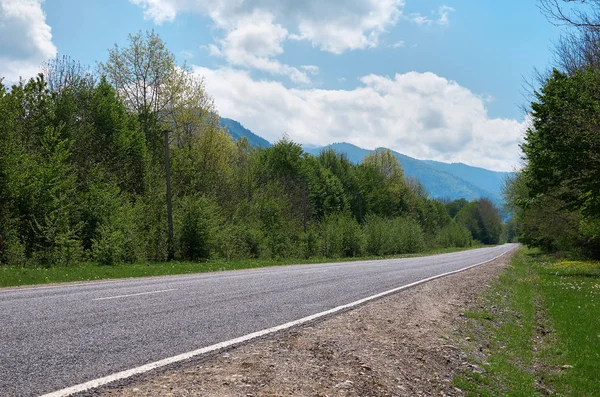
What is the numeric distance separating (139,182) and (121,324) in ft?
108

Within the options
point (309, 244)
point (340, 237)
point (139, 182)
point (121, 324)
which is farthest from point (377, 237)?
point (121, 324)

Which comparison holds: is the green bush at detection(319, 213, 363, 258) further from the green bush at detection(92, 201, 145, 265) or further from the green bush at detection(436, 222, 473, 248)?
the green bush at detection(436, 222, 473, 248)

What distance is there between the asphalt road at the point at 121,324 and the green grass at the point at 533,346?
125 inches

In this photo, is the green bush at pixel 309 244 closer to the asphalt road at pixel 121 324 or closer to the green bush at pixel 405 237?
the green bush at pixel 405 237

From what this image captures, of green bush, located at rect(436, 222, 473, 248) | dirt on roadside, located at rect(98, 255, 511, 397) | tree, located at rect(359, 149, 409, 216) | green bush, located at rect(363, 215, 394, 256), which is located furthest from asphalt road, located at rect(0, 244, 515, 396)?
green bush, located at rect(436, 222, 473, 248)

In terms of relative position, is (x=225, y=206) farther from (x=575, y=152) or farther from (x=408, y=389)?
(x=408, y=389)

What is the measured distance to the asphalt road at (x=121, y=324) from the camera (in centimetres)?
468

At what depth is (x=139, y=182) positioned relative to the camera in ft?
124

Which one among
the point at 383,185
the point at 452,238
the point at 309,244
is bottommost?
the point at 452,238

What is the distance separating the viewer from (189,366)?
16.8 feet

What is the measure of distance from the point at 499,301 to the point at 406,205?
7835 centimetres

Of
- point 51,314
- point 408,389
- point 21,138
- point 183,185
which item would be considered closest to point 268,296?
point 51,314

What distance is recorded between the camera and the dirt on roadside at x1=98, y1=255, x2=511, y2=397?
15.4 ft

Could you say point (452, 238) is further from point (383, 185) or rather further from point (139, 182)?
point (139, 182)
